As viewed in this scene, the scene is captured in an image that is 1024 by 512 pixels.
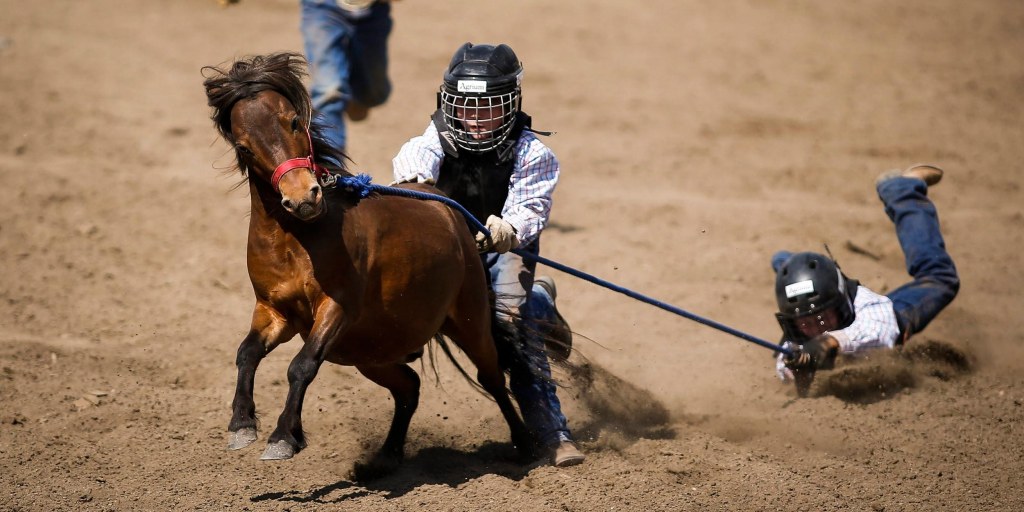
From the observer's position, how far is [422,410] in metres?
5.26

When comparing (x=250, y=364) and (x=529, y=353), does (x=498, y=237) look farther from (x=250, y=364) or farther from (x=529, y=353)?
(x=250, y=364)

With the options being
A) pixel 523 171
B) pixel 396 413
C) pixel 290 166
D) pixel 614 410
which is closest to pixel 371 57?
pixel 523 171

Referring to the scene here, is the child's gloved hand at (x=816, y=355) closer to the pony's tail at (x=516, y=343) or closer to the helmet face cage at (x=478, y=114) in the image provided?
the pony's tail at (x=516, y=343)

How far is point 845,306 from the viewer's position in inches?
219

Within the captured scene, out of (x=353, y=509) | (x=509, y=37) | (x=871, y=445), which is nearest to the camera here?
(x=353, y=509)

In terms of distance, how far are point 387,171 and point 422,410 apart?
348 centimetres

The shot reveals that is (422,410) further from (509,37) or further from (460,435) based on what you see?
(509,37)

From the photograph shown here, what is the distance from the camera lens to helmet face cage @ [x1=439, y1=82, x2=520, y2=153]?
169 inches

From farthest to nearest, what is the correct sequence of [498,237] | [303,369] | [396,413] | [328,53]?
1. [328,53]
2. [396,413]
3. [498,237]
4. [303,369]

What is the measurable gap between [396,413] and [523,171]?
121 centimetres

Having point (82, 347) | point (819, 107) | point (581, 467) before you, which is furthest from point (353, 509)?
point (819, 107)

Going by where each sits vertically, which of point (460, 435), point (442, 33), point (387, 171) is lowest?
point (460, 435)

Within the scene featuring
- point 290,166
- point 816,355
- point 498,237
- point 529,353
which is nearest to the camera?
point 290,166

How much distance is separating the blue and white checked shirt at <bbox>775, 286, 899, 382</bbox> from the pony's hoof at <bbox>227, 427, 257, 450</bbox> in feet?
10.4
